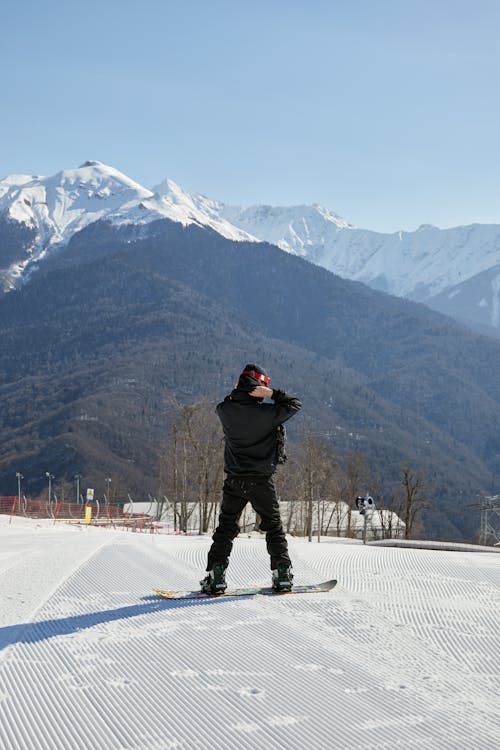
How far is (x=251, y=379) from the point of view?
579 centimetres

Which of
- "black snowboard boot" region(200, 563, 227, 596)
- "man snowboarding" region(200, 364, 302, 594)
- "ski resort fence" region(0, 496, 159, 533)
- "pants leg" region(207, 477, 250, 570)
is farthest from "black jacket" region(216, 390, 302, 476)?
"ski resort fence" region(0, 496, 159, 533)

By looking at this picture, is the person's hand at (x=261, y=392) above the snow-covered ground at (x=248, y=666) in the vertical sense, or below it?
above

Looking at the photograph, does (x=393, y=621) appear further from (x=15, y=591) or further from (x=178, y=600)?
(x=15, y=591)

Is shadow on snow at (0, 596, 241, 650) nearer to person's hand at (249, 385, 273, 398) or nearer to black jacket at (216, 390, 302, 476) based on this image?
black jacket at (216, 390, 302, 476)

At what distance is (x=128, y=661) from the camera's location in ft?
12.2

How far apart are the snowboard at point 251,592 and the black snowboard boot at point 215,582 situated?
34 mm

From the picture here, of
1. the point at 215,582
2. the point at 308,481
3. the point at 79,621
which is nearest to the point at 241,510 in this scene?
the point at 215,582

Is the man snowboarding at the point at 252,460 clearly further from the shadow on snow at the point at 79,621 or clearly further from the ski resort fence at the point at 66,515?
the ski resort fence at the point at 66,515

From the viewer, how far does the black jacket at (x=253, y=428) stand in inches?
224

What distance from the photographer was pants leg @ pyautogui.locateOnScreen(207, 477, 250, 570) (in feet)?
18.8

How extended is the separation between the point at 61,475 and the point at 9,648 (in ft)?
640

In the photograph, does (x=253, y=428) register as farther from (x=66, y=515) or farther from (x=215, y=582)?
(x=66, y=515)

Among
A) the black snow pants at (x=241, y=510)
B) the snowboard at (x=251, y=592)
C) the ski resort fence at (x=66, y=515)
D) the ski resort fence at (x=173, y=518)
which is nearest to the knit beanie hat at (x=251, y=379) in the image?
the black snow pants at (x=241, y=510)

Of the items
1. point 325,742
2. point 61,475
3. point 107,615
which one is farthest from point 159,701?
point 61,475
